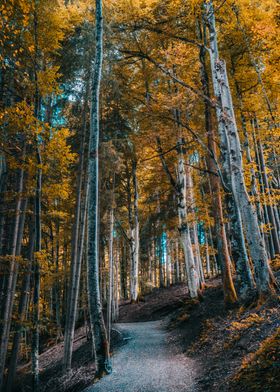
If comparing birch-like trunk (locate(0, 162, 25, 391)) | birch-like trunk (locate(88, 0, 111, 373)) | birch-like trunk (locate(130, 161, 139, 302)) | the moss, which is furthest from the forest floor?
birch-like trunk (locate(130, 161, 139, 302))

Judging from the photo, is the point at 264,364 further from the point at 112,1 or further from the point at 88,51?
the point at 112,1

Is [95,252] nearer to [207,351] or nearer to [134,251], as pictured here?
[207,351]

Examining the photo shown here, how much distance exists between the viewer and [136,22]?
11.0 metres

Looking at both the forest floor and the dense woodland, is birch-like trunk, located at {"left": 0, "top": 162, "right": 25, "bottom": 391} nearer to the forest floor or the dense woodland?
the dense woodland

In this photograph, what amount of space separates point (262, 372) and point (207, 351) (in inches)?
157

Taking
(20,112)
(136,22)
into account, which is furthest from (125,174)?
(20,112)

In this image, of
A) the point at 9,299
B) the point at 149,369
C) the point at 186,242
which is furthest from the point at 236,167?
the point at 9,299

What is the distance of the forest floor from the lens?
13.7 ft

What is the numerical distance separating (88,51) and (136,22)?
2.38 meters

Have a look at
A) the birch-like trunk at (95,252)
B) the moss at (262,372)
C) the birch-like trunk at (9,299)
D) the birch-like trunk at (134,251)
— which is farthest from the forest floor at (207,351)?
the birch-like trunk at (134,251)

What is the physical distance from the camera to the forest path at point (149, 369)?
19.0ft

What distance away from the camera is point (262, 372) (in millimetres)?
3836

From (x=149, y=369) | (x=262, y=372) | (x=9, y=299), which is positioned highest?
(x=9, y=299)

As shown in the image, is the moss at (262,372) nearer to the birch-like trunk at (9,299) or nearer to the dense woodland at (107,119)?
the dense woodland at (107,119)
